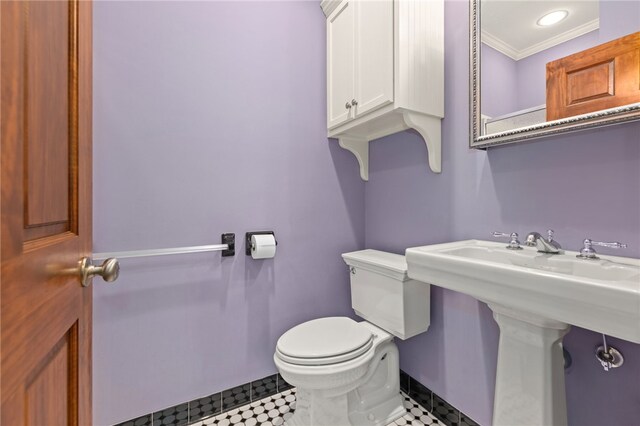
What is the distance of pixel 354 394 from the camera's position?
1.35m

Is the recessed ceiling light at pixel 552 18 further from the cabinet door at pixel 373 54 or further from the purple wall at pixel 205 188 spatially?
the purple wall at pixel 205 188

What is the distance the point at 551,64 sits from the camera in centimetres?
97

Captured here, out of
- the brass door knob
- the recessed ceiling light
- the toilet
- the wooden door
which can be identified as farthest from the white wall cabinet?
the brass door knob

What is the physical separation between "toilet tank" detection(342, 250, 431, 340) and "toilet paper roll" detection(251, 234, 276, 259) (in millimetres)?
455

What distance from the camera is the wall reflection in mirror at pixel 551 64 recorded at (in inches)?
32.0

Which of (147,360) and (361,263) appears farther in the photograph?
(361,263)

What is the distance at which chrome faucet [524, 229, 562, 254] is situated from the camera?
913 millimetres

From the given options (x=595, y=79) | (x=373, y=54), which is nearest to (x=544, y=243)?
(x=595, y=79)

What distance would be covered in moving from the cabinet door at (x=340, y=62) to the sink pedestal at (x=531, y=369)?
45.3 inches

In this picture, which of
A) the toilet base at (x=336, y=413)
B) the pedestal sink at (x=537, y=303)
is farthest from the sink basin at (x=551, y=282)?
the toilet base at (x=336, y=413)

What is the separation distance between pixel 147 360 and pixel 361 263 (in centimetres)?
111

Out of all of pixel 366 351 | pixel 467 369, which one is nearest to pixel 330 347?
pixel 366 351

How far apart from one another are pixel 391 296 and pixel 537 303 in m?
0.73

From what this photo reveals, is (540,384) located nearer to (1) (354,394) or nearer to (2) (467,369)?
(2) (467,369)
